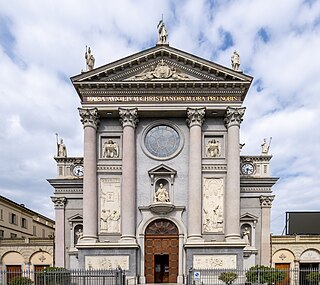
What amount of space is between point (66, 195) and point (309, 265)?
24.0 m

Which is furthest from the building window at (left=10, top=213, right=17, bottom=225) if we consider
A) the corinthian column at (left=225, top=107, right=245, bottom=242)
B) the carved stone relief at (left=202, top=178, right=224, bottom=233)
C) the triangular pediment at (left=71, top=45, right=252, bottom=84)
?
the corinthian column at (left=225, top=107, right=245, bottom=242)

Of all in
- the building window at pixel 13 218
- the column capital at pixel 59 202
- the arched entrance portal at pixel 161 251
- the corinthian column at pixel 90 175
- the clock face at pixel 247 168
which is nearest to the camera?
the corinthian column at pixel 90 175

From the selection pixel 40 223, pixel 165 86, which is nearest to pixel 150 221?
pixel 165 86

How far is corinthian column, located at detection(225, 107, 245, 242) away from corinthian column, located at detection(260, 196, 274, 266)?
4.50 metres

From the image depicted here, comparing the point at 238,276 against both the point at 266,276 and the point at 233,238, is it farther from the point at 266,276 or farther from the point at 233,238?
the point at 266,276

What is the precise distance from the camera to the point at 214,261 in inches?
1355

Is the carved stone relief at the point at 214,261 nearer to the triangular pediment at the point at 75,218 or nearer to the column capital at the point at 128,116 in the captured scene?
the triangular pediment at the point at 75,218

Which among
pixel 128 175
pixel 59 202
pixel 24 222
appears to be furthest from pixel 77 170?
pixel 24 222

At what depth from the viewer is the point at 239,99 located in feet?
121

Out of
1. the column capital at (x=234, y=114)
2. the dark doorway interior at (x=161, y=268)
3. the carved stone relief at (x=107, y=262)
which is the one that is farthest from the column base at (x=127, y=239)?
the column capital at (x=234, y=114)

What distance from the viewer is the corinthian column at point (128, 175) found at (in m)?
35.1

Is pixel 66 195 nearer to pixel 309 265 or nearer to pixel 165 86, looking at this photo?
pixel 165 86

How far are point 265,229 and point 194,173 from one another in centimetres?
856

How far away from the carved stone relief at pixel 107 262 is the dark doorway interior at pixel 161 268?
283cm
